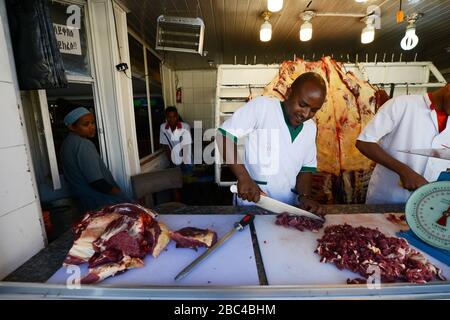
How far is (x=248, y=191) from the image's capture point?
1.52 m

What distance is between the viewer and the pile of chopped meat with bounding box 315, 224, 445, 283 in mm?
1033

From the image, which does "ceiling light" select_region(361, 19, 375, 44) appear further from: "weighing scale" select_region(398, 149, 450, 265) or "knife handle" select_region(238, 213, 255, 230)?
"knife handle" select_region(238, 213, 255, 230)

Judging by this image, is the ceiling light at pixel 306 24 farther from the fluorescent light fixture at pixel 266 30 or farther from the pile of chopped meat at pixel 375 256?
the pile of chopped meat at pixel 375 256

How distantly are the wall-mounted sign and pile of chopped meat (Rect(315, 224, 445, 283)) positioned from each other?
3.15 m

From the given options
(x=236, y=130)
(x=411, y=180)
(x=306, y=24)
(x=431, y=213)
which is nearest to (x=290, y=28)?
(x=306, y=24)

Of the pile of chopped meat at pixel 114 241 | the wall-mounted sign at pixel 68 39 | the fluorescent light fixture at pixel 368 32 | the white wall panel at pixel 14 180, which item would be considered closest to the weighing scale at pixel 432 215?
the pile of chopped meat at pixel 114 241

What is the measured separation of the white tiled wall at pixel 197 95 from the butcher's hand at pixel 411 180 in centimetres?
679

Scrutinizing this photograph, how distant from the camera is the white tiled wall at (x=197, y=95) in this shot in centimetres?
782

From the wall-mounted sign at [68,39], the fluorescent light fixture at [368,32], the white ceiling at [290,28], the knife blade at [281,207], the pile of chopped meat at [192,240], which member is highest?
the white ceiling at [290,28]

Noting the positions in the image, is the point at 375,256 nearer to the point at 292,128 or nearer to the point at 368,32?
the point at 292,128

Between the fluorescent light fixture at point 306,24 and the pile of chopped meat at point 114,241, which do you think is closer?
the pile of chopped meat at point 114,241

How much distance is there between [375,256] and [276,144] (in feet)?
3.20
